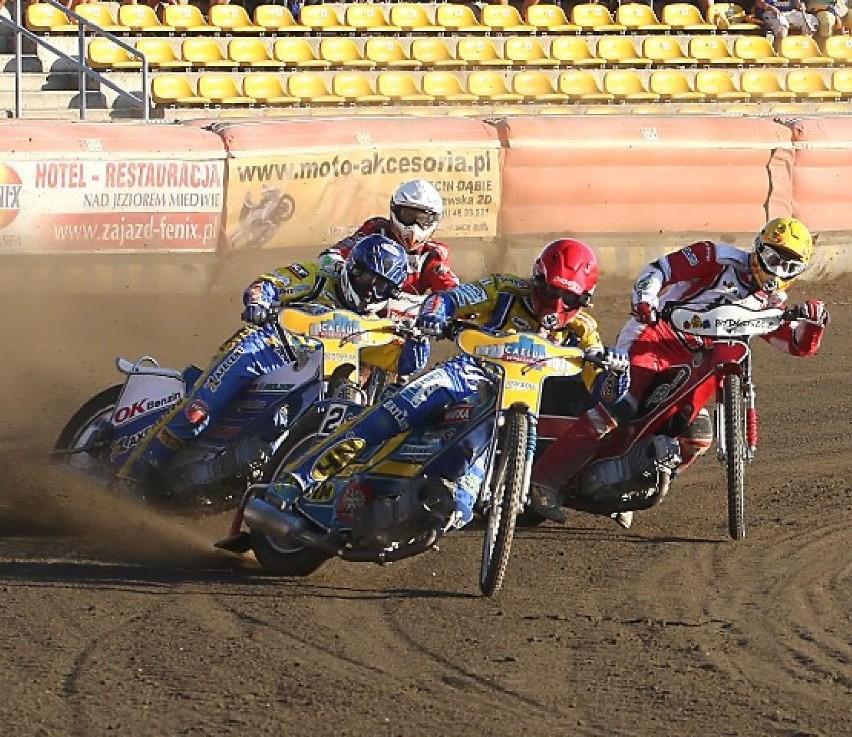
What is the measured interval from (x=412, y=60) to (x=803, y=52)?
6.53 meters

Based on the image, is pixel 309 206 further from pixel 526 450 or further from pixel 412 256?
pixel 526 450

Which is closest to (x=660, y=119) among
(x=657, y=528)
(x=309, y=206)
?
(x=309, y=206)

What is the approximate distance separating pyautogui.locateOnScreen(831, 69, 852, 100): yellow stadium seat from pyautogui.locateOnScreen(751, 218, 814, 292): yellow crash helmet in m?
17.1

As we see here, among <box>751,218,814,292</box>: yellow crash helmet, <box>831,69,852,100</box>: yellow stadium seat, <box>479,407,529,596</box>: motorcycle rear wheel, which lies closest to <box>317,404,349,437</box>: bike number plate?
<box>479,407,529,596</box>: motorcycle rear wheel

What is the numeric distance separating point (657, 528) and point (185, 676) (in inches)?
147

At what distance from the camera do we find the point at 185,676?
6.38 m

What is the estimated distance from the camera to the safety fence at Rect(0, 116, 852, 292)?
599 inches

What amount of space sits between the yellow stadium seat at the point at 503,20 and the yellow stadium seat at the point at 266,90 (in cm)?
379

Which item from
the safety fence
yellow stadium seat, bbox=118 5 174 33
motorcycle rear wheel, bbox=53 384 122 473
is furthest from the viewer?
yellow stadium seat, bbox=118 5 174 33

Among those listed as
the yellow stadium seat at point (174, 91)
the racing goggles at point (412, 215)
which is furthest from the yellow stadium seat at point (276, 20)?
the racing goggles at point (412, 215)

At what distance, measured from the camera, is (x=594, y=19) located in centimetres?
2527

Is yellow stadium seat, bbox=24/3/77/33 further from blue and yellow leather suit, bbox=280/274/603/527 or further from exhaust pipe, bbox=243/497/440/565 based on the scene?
exhaust pipe, bbox=243/497/440/565

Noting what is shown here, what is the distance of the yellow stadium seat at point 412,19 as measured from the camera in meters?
24.1

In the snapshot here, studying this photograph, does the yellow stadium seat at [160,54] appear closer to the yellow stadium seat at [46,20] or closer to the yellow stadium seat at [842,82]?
the yellow stadium seat at [46,20]
